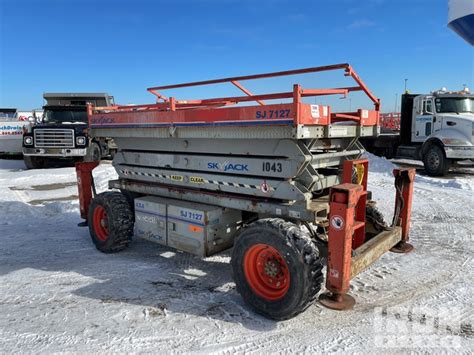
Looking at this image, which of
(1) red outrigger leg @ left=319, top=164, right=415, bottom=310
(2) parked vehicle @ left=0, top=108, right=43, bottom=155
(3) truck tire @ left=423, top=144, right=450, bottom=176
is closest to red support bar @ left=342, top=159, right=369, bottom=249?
(1) red outrigger leg @ left=319, top=164, right=415, bottom=310

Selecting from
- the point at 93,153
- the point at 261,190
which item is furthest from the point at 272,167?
the point at 93,153

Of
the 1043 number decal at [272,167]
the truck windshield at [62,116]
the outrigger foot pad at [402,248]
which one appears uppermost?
the truck windshield at [62,116]

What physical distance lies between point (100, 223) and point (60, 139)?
9.30 metres

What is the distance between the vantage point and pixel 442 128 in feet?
41.5

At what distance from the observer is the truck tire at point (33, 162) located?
45.4 ft

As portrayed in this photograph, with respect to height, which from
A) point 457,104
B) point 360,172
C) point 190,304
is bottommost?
point 190,304

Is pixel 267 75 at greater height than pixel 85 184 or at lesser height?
greater

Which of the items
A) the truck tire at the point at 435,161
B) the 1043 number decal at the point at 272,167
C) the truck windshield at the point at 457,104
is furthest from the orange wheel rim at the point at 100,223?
the truck windshield at the point at 457,104

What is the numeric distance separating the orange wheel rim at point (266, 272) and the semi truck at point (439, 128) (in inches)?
399

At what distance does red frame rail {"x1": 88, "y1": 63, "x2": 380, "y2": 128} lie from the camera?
3.42 metres

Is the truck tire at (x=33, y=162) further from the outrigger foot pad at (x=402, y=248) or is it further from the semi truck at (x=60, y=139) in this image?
the outrigger foot pad at (x=402, y=248)

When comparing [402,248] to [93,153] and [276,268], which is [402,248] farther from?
[93,153]

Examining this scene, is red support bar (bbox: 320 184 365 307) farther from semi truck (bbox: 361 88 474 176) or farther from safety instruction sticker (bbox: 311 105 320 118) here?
semi truck (bbox: 361 88 474 176)

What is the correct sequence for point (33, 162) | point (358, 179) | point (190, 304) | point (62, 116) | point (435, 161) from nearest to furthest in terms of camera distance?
point (190, 304) → point (358, 179) → point (435, 161) → point (33, 162) → point (62, 116)
